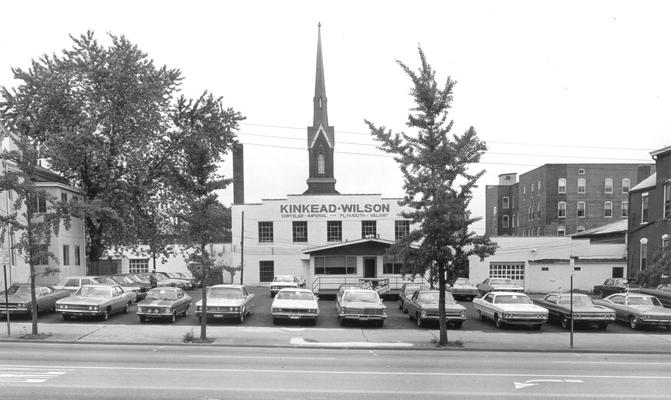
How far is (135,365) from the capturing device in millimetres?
13156

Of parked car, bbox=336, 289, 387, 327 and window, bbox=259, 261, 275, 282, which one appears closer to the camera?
parked car, bbox=336, 289, 387, 327

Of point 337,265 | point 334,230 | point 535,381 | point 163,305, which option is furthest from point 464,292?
point 535,381

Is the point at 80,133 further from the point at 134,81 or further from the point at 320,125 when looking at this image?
the point at 320,125

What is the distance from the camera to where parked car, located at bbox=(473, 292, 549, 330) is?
68.0 ft

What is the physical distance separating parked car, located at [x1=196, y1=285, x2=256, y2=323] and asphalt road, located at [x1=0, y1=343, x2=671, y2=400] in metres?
4.43

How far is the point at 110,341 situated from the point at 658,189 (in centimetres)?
3536

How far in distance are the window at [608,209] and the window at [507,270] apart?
24054 millimetres

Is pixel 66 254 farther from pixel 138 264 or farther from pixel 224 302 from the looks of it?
pixel 224 302

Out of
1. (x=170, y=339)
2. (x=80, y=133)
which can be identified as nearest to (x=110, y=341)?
(x=170, y=339)

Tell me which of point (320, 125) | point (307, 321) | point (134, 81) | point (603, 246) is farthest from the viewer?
point (320, 125)

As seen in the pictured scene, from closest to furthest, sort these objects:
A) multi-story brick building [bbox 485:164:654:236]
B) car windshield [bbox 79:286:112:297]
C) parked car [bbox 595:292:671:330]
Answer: parked car [bbox 595:292:671:330]
car windshield [bbox 79:286:112:297]
multi-story brick building [bbox 485:164:654:236]

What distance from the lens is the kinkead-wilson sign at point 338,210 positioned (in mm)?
47312

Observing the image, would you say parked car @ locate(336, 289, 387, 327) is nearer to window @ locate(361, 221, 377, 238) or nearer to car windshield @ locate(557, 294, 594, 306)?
car windshield @ locate(557, 294, 594, 306)

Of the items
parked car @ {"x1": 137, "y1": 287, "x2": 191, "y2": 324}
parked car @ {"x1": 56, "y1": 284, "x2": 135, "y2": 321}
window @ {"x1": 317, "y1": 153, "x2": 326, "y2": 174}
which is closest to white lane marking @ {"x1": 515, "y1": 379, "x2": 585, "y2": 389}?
parked car @ {"x1": 137, "y1": 287, "x2": 191, "y2": 324}
